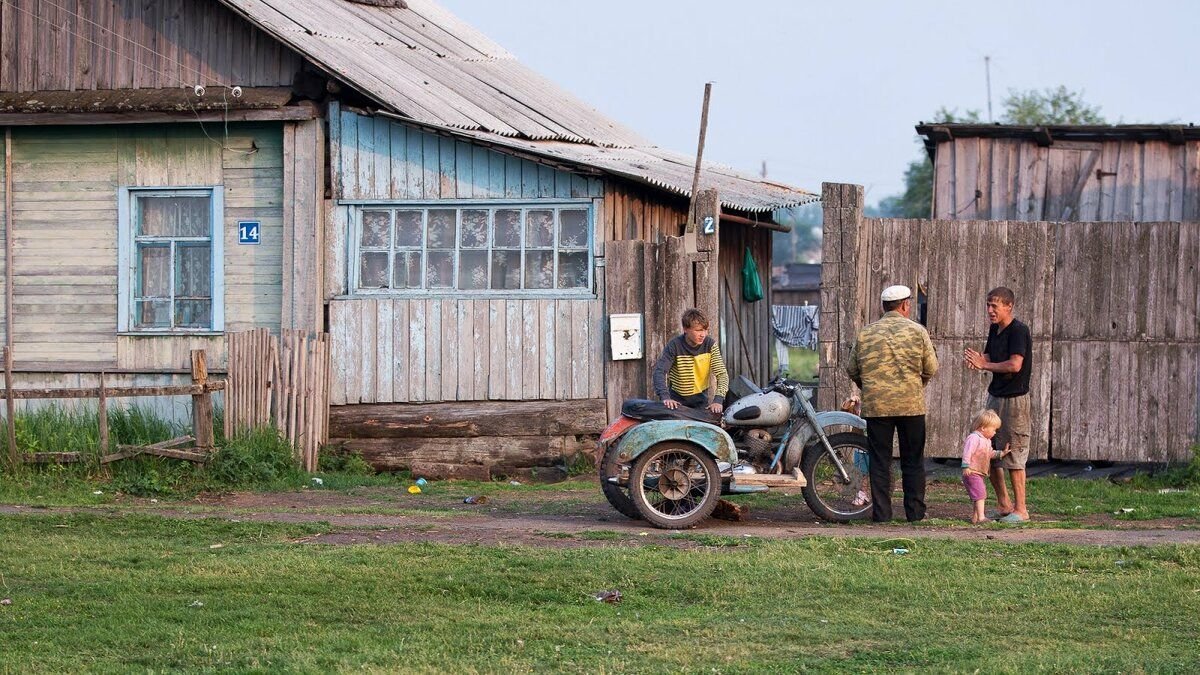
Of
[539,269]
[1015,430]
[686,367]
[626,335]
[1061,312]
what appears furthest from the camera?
[539,269]

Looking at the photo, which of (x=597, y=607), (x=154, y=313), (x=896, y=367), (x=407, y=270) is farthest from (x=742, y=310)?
(x=597, y=607)

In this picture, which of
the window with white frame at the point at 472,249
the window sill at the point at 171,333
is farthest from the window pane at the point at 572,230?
the window sill at the point at 171,333

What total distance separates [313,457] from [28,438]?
2648 millimetres

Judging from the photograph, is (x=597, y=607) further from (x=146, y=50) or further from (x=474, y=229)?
(x=146, y=50)

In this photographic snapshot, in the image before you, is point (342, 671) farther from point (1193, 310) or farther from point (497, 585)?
point (1193, 310)

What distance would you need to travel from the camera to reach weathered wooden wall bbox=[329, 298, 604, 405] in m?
14.5

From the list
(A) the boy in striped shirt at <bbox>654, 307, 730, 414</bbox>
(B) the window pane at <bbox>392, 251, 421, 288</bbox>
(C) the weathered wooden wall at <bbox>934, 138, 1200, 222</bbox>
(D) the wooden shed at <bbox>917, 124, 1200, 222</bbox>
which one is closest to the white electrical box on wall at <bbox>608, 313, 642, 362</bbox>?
(B) the window pane at <bbox>392, 251, 421, 288</bbox>

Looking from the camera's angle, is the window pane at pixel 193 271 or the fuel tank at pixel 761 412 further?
the window pane at pixel 193 271

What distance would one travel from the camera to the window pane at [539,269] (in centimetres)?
1462

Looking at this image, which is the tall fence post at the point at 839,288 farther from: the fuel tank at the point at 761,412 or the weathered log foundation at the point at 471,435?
the fuel tank at the point at 761,412

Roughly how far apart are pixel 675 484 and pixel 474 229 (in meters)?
4.70

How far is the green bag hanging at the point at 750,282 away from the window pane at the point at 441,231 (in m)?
4.53

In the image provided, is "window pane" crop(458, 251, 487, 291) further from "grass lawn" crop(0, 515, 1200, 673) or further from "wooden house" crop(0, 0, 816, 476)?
"grass lawn" crop(0, 515, 1200, 673)

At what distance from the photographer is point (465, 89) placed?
16.7 metres
